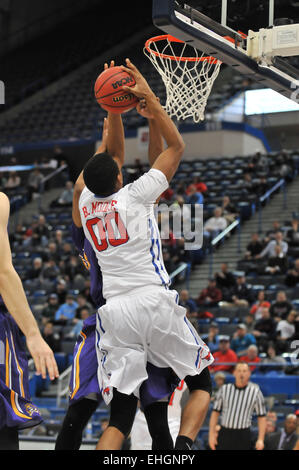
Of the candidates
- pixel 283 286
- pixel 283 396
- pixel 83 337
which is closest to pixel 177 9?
pixel 83 337

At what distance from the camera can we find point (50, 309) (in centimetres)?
1581

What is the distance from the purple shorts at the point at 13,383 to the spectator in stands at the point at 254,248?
1240cm

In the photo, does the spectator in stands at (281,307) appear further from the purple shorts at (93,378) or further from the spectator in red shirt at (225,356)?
the purple shorts at (93,378)

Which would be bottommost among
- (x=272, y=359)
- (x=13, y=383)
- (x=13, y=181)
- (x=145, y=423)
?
(x=272, y=359)

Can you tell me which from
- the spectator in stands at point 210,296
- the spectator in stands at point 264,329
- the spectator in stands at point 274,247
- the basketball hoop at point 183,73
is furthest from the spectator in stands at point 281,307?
the basketball hoop at point 183,73

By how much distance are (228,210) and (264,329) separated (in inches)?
220

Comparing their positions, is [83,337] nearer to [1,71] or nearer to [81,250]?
[81,250]

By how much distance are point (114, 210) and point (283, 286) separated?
10.3 m

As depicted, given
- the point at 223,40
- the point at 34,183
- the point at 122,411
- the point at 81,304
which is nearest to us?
the point at 122,411

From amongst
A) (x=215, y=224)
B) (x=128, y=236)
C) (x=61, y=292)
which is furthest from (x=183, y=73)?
(x=215, y=224)

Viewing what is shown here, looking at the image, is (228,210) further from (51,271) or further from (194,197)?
(51,271)

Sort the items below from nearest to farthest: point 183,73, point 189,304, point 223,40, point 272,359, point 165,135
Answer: point 165,135 → point 223,40 → point 183,73 → point 272,359 → point 189,304

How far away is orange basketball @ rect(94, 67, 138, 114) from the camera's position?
5.04 metres

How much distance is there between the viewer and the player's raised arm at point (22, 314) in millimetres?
3562
